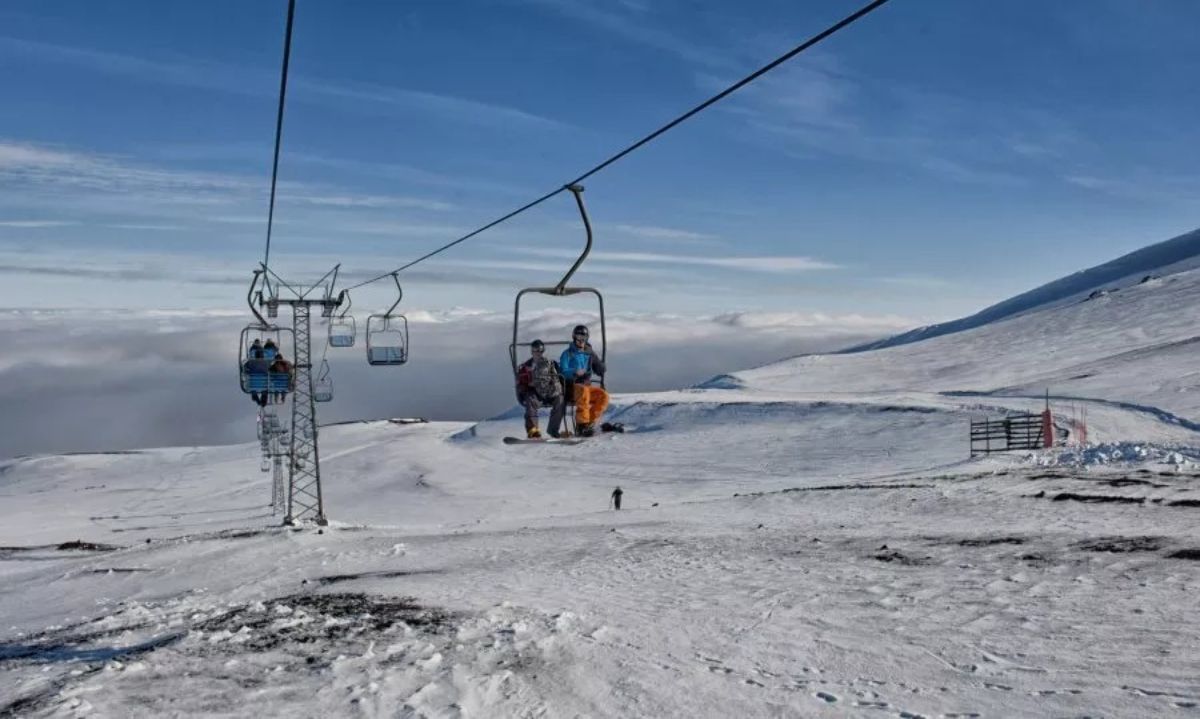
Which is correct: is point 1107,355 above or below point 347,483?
above


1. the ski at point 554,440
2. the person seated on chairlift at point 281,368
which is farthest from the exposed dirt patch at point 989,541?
the person seated on chairlift at point 281,368

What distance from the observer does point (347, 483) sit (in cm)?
7569

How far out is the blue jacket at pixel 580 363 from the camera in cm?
1446

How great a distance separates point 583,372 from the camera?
1452cm

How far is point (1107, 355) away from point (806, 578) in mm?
83365

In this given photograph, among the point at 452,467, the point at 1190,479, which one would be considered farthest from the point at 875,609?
the point at 452,467

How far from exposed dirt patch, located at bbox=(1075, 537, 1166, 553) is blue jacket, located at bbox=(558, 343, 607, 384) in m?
17.2

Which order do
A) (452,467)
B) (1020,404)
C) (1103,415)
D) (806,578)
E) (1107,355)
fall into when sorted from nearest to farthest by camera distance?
(806,578), (1103,415), (1020,404), (452,467), (1107,355)

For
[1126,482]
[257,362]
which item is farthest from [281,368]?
[1126,482]

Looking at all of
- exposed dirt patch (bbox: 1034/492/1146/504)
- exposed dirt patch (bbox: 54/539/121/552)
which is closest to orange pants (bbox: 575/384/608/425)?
exposed dirt patch (bbox: 1034/492/1146/504)

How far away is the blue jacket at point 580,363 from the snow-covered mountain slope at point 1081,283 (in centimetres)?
15464

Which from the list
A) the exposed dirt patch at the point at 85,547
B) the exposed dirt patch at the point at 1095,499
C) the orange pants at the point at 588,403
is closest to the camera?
the orange pants at the point at 588,403

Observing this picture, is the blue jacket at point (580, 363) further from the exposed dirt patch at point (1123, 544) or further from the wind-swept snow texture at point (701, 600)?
the exposed dirt patch at point (1123, 544)

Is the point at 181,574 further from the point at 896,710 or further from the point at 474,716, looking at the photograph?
the point at 896,710
